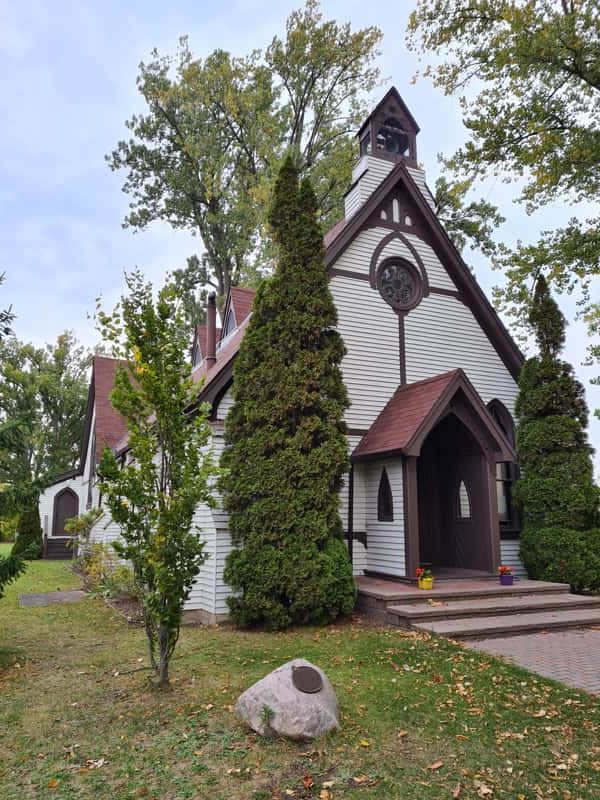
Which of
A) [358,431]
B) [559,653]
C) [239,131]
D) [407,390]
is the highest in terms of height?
[239,131]

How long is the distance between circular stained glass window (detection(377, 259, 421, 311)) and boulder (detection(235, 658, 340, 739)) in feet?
30.4

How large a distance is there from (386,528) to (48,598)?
743 cm

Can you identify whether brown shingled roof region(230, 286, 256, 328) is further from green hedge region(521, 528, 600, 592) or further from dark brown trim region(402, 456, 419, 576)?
green hedge region(521, 528, 600, 592)

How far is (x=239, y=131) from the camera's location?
24.0 metres

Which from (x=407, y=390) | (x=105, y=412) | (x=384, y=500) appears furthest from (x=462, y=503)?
(x=105, y=412)

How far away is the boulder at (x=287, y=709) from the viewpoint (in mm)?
4609

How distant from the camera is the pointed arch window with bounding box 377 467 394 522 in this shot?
10.9 meters

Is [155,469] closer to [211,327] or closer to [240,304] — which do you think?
[211,327]

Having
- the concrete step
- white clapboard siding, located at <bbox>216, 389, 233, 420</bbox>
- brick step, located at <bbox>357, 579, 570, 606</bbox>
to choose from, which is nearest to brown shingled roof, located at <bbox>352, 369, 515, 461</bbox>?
brick step, located at <bbox>357, 579, 570, 606</bbox>

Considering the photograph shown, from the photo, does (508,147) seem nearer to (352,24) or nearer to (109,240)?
(352,24)

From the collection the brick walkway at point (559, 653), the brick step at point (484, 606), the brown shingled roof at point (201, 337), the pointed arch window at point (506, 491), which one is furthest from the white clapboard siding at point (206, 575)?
the brown shingled roof at point (201, 337)

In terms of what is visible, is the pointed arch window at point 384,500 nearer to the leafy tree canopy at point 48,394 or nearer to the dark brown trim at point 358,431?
the dark brown trim at point 358,431

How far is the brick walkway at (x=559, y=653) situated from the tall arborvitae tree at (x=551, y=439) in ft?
10.1

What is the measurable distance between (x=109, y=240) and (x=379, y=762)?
80.1ft
